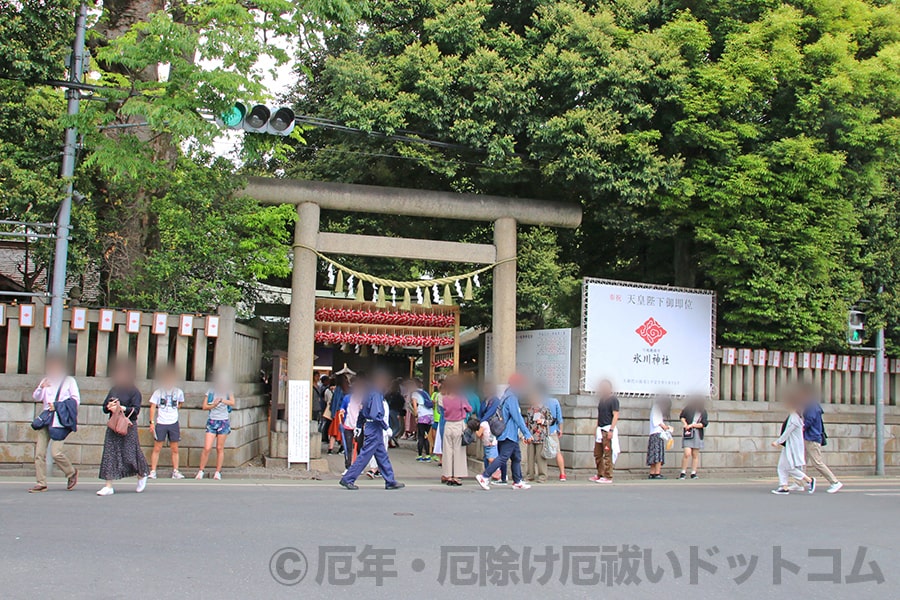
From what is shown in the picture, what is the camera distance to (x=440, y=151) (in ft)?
55.3

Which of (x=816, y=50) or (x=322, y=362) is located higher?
(x=816, y=50)

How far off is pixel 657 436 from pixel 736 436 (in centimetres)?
259

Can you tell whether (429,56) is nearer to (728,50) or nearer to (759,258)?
(728,50)

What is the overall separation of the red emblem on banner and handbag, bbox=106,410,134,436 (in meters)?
10.2

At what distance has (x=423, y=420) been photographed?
1891 centimetres

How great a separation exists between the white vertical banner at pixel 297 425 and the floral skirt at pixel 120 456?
4.31 meters

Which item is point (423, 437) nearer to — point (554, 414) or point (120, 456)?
point (554, 414)

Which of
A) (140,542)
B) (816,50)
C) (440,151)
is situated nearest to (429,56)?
(440,151)

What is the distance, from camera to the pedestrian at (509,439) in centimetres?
1396

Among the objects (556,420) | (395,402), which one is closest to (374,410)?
(556,420)

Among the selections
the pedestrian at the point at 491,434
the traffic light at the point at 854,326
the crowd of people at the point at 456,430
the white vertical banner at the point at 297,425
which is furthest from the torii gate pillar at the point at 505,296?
the traffic light at the point at 854,326

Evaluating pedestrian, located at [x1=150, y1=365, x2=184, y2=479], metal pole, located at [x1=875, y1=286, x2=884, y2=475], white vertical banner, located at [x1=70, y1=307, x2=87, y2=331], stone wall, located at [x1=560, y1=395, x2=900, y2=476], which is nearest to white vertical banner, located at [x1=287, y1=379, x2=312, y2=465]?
pedestrian, located at [x1=150, y1=365, x2=184, y2=479]

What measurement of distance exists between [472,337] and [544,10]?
10097 millimetres

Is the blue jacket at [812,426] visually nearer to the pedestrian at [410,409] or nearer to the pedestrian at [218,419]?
the pedestrian at [410,409]
